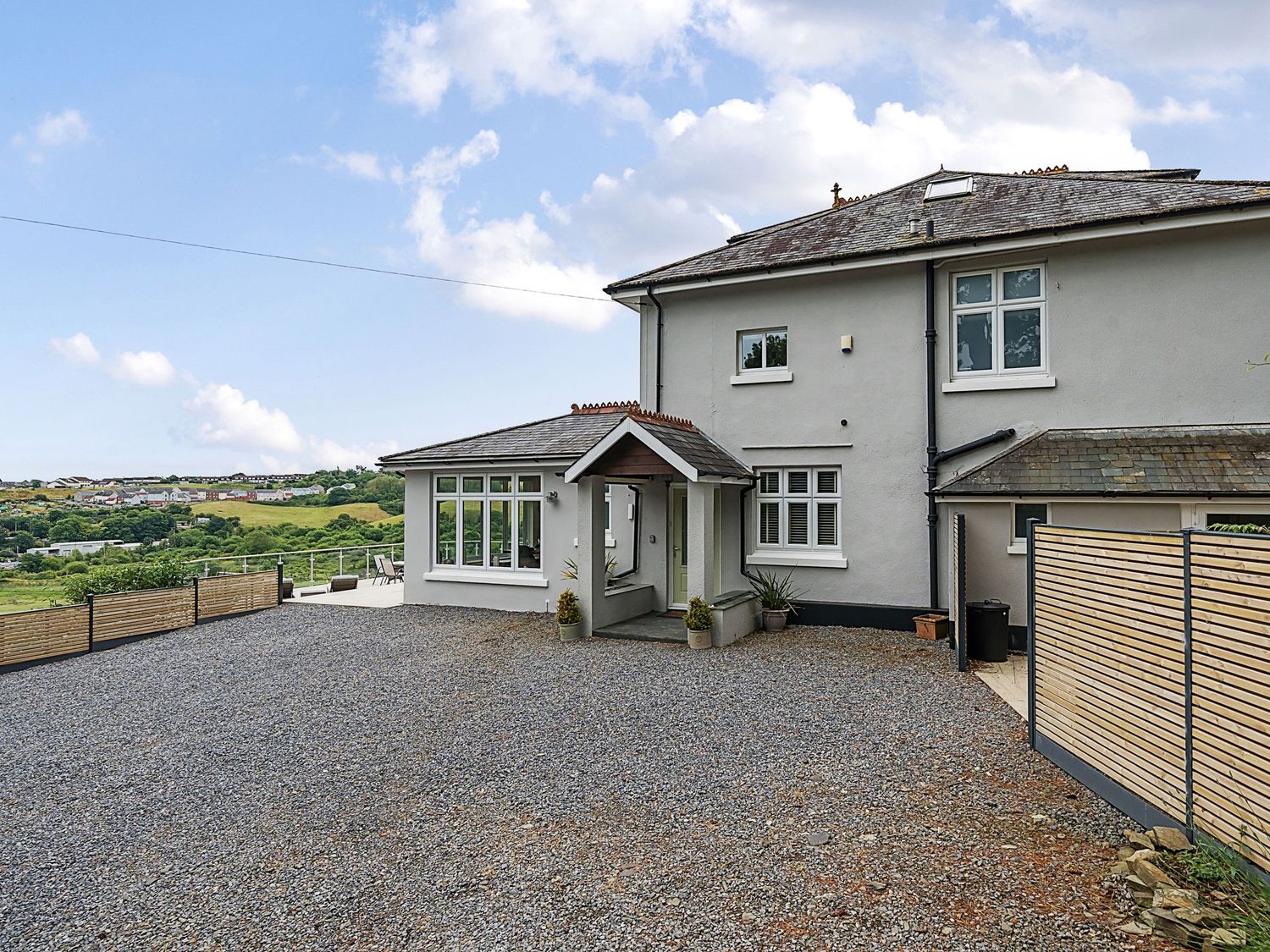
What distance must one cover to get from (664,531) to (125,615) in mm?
10403

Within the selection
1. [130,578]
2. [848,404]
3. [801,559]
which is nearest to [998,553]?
[801,559]

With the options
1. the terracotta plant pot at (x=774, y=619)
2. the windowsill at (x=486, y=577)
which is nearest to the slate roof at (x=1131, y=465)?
the terracotta plant pot at (x=774, y=619)

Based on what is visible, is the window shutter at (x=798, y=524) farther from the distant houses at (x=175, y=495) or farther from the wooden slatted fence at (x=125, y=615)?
the distant houses at (x=175, y=495)

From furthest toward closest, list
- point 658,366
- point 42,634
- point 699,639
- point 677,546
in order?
point 658,366 → point 677,546 → point 42,634 → point 699,639

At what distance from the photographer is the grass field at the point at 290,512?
30.0 metres

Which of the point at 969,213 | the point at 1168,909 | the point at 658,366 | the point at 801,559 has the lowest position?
the point at 1168,909

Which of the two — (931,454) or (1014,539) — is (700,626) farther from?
(1014,539)

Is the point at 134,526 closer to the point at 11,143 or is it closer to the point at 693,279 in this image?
the point at 11,143

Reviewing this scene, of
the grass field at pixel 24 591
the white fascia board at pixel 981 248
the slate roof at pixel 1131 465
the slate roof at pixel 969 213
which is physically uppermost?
the slate roof at pixel 969 213

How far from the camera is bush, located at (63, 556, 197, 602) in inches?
579

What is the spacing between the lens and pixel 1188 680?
166 inches

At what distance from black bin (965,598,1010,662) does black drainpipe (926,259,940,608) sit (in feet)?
5.90

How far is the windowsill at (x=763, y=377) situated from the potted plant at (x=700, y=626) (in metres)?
4.75

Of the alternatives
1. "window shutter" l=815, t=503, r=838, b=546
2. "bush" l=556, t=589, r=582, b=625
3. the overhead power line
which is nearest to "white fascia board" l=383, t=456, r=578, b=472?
"bush" l=556, t=589, r=582, b=625
